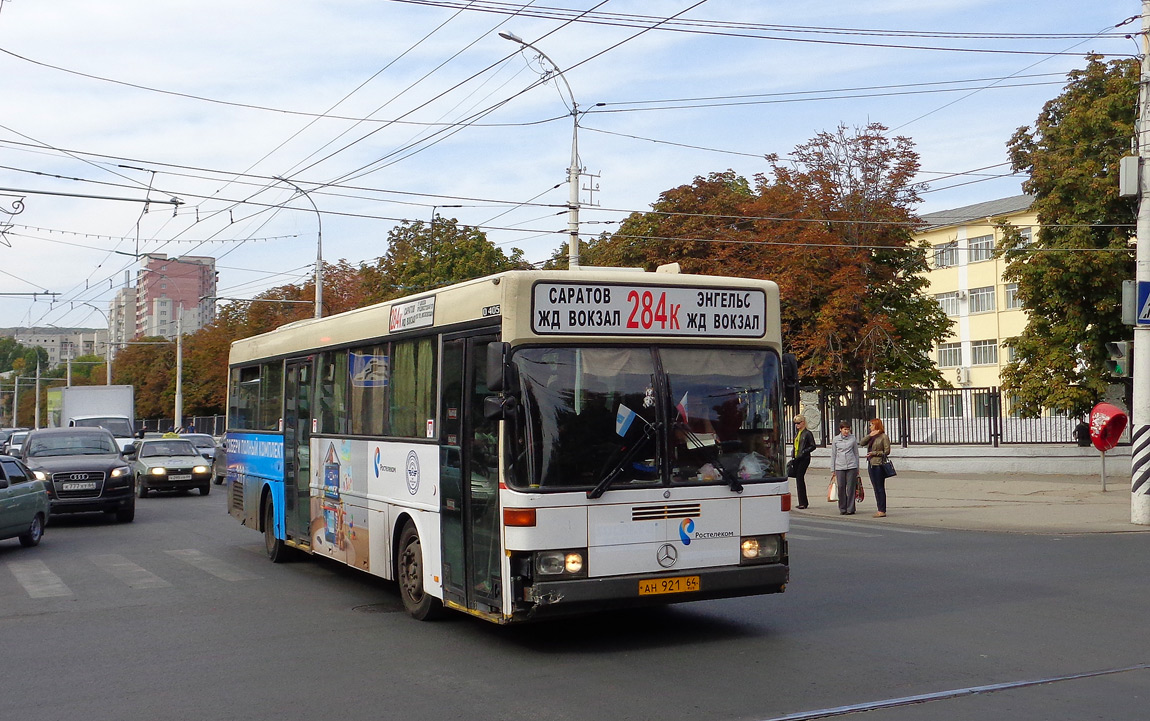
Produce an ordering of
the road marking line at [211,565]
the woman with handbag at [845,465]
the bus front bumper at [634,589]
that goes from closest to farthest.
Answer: the bus front bumper at [634,589] < the road marking line at [211,565] < the woman with handbag at [845,465]

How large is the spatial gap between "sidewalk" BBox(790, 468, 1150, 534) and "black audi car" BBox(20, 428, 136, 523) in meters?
12.6

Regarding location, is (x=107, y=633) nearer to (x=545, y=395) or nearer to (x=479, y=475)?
(x=479, y=475)

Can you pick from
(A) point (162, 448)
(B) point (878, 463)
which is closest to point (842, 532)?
(B) point (878, 463)

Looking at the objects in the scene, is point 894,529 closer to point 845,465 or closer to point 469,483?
point 845,465

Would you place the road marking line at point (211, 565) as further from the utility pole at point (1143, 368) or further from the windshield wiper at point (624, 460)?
the utility pole at point (1143, 368)

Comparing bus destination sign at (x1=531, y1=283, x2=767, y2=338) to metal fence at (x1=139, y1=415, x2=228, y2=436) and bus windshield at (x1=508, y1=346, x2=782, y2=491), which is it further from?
metal fence at (x1=139, y1=415, x2=228, y2=436)

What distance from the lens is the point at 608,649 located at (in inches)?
352

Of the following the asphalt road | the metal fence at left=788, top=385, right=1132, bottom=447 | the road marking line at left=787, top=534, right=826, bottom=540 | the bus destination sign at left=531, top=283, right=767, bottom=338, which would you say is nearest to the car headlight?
the asphalt road

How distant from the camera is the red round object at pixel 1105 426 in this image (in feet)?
77.1

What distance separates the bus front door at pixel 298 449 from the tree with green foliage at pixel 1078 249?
22938 millimetres

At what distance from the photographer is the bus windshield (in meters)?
8.58

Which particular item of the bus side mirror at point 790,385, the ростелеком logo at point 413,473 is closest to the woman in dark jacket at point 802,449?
the bus side mirror at point 790,385

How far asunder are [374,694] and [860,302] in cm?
3167

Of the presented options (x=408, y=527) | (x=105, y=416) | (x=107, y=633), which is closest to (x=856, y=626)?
(x=408, y=527)
